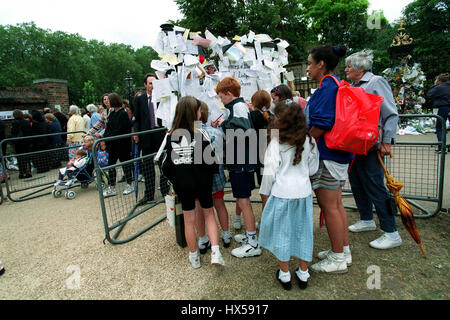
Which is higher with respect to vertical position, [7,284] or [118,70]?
[118,70]

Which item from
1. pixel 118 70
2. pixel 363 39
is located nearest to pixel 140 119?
pixel 363 39

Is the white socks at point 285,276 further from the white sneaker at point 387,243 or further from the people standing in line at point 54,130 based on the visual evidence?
the people standing in line at point 54,130

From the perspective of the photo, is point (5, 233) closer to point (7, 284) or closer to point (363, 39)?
point (7, 284)

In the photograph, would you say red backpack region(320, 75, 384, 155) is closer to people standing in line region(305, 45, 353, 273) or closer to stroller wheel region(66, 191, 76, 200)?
people standing in line region(305, 45, 353, 273)

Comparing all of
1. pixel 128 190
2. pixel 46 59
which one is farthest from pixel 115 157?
pixel 46 59

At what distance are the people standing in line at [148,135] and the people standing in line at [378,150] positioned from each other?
279 cm

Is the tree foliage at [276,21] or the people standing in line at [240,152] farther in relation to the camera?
the tree foliage at [276,21]

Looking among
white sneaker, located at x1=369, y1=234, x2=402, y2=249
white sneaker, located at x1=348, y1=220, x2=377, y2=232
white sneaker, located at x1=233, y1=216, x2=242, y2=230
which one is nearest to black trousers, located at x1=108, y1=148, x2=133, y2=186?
white sneaker, located at x1=233, y1=216, x2=242, y2=230

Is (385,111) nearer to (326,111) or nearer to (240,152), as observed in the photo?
(326,111)

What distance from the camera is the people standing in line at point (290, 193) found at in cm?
210

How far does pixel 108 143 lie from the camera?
497 centimetres

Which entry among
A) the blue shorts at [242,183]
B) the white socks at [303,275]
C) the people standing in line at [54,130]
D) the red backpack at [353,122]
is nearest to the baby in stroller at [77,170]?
the people standing in line at [54,130]

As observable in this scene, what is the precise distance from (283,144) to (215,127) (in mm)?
931

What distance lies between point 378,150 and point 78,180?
554cm
